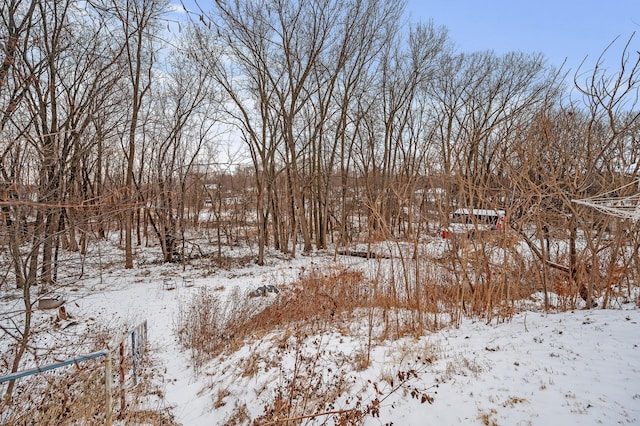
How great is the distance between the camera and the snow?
2.88m

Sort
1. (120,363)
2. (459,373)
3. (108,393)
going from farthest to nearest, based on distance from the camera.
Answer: (120,363) → (459,373) → (108,393)

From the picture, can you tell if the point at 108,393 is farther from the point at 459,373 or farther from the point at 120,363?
the point at 459,373

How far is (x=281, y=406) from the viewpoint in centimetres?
374

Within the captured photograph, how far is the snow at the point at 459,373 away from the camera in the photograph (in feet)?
9.46

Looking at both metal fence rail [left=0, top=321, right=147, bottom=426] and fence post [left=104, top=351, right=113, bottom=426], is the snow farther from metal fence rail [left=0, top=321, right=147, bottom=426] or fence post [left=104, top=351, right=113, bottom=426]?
fence post [left=104, top=351, right=113, bottom=426]

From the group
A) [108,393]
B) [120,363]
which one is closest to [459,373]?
[108,393]

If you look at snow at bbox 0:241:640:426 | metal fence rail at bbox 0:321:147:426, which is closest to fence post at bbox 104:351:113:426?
metal fence rail at bbox 0:321:147:426

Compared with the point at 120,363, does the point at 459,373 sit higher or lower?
higher

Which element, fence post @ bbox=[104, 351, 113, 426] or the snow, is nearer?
the snow

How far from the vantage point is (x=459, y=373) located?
3637 mm

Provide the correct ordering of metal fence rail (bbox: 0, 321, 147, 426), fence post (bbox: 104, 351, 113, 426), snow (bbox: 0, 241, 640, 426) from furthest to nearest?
1. fence post (bbox: 104, 351, 113, 426)
2. metal fence rail (bbox: 0, 321, 147, 426)
3. snow (bbox: 0, 241, 640, 426)

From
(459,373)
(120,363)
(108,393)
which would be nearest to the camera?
(108,393)

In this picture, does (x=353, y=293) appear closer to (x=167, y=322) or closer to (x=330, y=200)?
(x=167, y=322)

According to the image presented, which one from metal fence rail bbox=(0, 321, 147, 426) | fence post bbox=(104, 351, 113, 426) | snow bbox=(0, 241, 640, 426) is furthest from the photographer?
fence post bbox=(104, 351, 113, 426)
